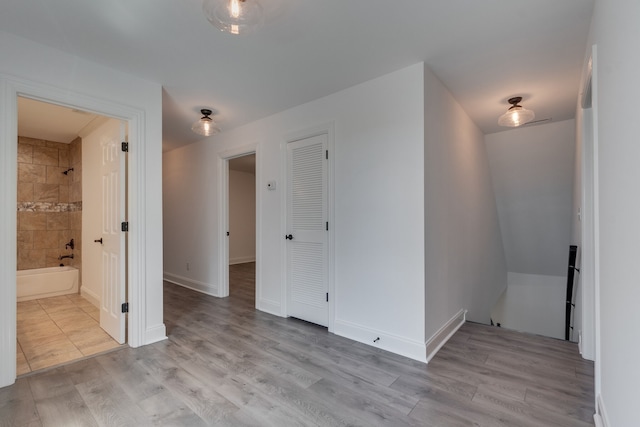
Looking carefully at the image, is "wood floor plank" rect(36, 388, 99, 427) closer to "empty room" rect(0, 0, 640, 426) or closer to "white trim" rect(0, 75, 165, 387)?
"empty room" rect(0, 0, 640, 426)

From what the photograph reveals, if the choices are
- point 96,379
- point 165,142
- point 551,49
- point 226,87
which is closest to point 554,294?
point 551,49

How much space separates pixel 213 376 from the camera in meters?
2.14

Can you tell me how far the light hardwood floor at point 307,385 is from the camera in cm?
170

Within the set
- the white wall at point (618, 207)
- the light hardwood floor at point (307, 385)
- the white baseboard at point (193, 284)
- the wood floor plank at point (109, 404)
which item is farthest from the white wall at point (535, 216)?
the wood floor plank at point (109, 404)

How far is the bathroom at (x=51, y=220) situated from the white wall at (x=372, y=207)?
2.32 m

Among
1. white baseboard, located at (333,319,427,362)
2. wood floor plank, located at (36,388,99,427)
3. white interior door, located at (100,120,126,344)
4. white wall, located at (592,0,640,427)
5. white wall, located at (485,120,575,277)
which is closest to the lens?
white wall, located at (592,0,640,427)

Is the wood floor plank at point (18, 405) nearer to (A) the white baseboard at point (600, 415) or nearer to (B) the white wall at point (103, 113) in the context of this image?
(B) the white wall at point (103, 113)

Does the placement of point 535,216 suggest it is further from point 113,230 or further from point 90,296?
point 90,296

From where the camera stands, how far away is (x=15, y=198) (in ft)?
6.79

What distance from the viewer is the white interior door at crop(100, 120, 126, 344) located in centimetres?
268

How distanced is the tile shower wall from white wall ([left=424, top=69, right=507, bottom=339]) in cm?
505

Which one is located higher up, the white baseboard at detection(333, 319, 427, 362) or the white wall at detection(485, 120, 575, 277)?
the white wall at detection(485, 120, 575, 277)

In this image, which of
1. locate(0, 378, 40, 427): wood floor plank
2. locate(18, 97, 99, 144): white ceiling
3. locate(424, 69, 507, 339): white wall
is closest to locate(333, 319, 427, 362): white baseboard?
locate(424, 69, 507, 339): white wall

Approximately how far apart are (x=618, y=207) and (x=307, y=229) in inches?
97.6
